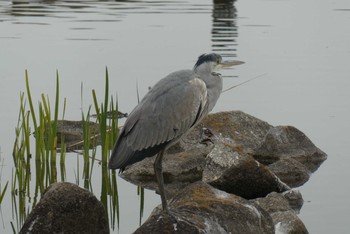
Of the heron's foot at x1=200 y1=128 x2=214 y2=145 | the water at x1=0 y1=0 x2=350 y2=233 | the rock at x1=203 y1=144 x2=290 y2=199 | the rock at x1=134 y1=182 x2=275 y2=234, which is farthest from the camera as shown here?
the heron's foot at x1=200 y1=128 x2=214 y2=145

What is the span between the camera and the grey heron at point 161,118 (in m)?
7.75

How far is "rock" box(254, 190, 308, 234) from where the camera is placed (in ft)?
27.1

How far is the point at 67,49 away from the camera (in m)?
19.3

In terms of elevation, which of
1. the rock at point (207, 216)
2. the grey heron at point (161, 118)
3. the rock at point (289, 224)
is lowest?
the rock at point (289, 224)

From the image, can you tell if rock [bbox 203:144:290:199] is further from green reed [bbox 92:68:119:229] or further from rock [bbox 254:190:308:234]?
green reed [bbox 92:68:119:229]

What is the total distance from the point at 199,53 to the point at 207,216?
436 inches

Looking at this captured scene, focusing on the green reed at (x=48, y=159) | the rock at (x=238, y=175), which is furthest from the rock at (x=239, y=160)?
the green reed at (x=48, y=159)

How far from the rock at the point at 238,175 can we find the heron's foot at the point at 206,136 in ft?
4.77

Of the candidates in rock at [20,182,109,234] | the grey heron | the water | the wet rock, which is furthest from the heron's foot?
rock at [20,182,109,234]

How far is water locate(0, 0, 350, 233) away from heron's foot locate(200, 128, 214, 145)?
51.5 inches

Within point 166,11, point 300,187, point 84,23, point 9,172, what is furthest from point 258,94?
point 166,11

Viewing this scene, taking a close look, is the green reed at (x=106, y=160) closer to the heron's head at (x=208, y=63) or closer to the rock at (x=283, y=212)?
the heron's head at (x=208, y=63)

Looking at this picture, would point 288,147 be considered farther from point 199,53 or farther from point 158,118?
point 199,53

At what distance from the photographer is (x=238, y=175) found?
9.57m
